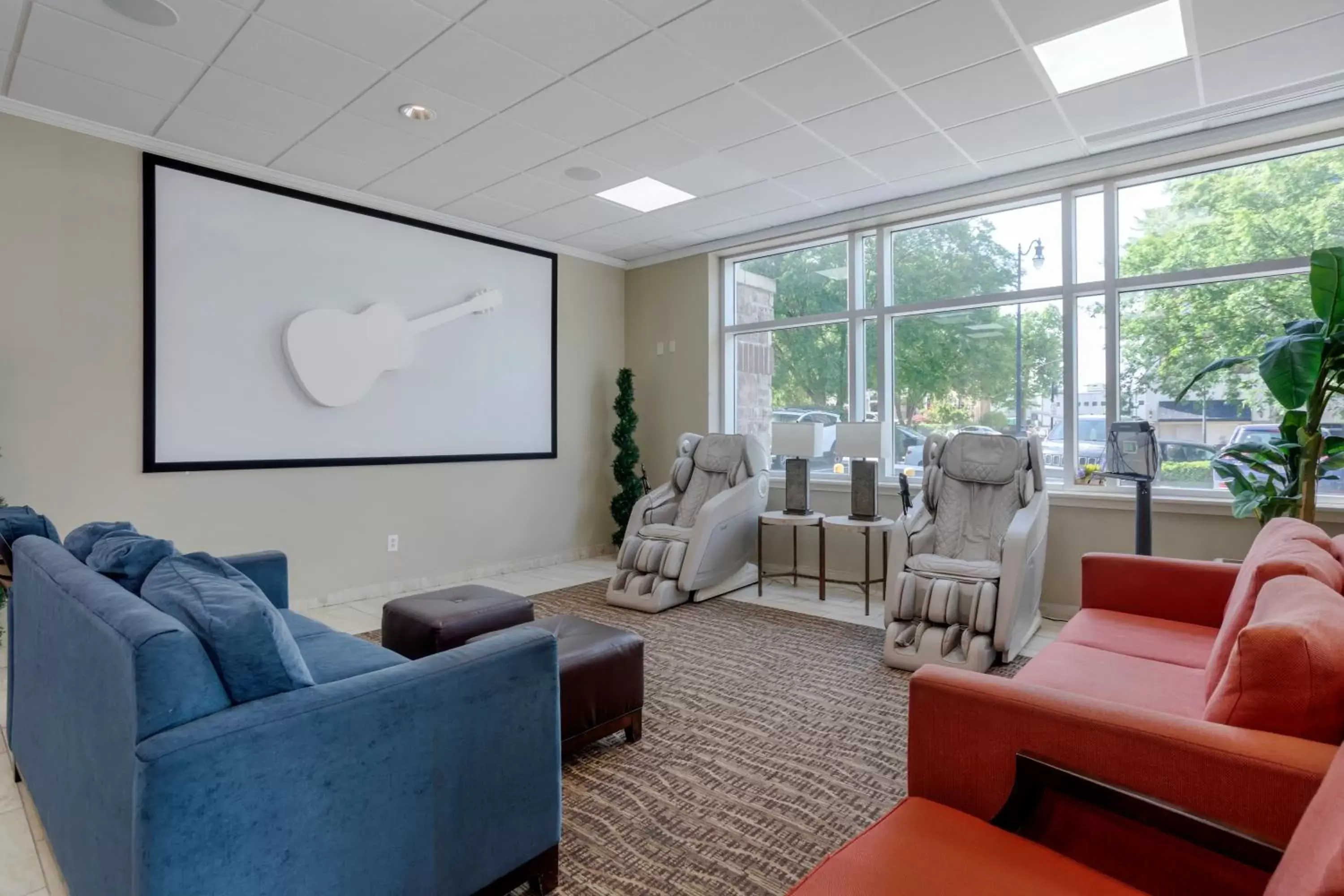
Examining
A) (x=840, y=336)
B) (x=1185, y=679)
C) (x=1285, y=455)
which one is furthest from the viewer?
(x=840, y=336)

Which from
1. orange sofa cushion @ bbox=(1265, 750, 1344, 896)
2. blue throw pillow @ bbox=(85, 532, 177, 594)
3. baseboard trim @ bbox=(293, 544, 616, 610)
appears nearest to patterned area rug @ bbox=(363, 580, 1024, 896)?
orange sofa cushion @ bbox=(1265, 750, 1344, 896)

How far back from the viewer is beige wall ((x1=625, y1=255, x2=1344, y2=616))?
4027 mm

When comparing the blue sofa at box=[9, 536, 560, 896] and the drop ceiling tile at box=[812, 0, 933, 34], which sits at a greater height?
the drop ceiling tile at box=[812, 0, 933, 34]

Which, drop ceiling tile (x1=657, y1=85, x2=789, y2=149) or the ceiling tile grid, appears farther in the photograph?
drop ceiling tile (x1=657, y1=85, x2=789, y2=149)

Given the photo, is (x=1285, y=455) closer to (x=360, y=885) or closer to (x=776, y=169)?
(x=776, y=169)

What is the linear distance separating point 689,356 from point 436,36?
3.78 meters

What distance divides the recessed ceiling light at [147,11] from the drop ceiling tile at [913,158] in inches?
136

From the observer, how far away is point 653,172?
14.5 ft

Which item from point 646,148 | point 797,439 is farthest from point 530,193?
point 797,439

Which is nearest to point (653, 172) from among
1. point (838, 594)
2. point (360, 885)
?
point (838, 594)

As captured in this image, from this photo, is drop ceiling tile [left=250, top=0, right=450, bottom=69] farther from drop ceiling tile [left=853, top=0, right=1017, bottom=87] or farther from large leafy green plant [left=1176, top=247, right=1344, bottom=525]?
large leafy green plant [left=1176, top=247, right=1344, bottom=525]

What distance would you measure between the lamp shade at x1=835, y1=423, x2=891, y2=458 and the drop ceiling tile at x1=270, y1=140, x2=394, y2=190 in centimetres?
343

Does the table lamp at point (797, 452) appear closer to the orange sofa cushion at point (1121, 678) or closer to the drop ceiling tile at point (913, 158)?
the drop ceiling tile at point (913, 158)

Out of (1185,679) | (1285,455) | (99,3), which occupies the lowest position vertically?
→ (1185,679)
